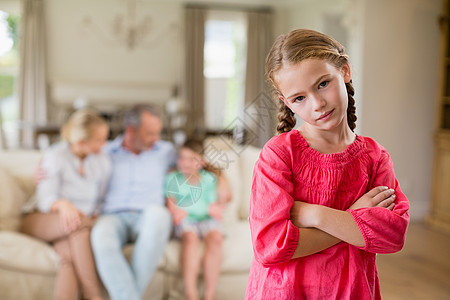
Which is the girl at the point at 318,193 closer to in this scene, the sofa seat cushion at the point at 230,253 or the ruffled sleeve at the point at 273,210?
the ruffled sleeve at the point at 273,210

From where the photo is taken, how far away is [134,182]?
1.93 meters

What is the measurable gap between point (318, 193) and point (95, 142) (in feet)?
5.45

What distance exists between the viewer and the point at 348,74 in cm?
49

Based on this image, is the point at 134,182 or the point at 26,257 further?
the point at 134,182

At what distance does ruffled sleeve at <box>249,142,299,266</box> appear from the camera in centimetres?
48

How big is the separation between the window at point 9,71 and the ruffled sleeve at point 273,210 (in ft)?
20.2

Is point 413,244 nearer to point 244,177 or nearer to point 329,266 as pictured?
point 244,177

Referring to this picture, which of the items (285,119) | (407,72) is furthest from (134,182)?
(407,72)

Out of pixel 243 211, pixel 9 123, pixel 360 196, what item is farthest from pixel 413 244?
pixel 9 123

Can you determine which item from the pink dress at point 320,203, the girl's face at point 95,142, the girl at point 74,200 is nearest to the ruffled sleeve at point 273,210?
the pink dress at point 320,203

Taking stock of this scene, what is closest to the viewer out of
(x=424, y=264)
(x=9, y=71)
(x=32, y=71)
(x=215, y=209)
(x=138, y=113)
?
(x=215, y=209)

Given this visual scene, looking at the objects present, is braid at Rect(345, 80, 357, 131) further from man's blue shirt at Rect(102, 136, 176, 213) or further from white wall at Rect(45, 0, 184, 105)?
white wall at Rect(45, 0, 184, 105)

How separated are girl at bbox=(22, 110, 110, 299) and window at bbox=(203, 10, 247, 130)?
4.34 m

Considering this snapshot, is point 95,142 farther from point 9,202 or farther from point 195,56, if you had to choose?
point 195,56
